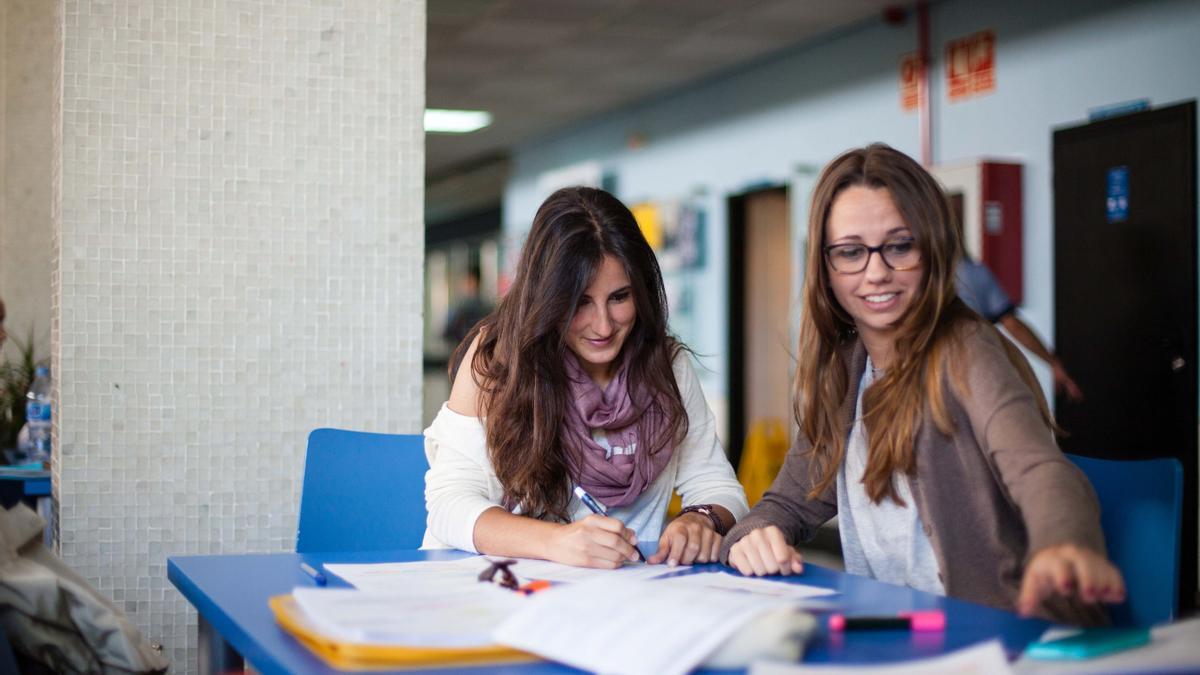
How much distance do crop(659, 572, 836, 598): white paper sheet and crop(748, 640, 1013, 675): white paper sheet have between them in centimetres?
36

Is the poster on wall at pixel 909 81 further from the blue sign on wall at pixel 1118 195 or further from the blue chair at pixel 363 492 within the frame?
the blue chair at pixel 363 492

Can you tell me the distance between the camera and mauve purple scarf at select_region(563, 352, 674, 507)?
2016 mm

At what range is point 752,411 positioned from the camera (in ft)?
27.4

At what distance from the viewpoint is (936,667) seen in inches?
36.4

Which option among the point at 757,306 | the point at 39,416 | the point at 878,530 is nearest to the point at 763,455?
the point at 757,306

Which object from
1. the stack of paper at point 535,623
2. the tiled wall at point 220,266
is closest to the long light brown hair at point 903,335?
the stack of paper at point 535,623

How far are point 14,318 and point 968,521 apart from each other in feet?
15.7

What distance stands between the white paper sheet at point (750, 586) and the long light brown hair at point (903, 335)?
0.93 ft

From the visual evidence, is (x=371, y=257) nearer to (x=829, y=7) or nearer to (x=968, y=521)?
(x=968, y=521)

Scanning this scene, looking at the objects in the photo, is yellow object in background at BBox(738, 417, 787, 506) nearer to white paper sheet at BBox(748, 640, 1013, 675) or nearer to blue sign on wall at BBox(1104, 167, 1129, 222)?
blue sign on wall at BBox(1104, 167, 1129, 222)

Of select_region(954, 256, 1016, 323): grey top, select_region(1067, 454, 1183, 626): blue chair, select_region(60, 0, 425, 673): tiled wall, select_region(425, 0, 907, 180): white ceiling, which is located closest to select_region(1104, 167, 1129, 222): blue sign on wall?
select_region(954, 256, 1016, 323): grey top

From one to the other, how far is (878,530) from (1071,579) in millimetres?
558

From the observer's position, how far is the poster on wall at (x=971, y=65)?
5.93 m

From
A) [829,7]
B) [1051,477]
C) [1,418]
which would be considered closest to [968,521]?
[1051,477]
